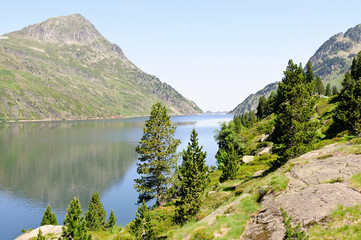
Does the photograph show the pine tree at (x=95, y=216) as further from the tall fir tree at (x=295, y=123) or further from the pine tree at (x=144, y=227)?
the tall fir tree at (x=295, y=123)

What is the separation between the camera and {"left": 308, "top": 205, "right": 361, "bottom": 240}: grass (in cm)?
1318

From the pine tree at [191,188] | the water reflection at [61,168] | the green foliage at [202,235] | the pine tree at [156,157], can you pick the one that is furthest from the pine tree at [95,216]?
the green foliage at [202,235]

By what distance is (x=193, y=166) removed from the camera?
31766 mm

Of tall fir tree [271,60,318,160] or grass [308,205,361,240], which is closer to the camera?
grass [308,205,361,240]

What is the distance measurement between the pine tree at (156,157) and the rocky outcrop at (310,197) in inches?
1091

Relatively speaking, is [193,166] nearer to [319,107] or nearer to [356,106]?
[356,106]

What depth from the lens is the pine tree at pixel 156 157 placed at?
4716cm

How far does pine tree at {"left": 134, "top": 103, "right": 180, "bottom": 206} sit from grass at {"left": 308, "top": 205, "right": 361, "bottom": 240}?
113ft

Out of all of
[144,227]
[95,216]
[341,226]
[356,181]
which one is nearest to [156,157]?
[95,216]

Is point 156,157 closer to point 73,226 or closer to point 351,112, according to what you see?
point 73,226

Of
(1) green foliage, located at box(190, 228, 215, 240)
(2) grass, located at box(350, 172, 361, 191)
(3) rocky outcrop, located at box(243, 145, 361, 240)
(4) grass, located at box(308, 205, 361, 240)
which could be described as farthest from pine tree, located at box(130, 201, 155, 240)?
(2) grass, located at box(350, 172, 361, 191)

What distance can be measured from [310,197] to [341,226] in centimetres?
387

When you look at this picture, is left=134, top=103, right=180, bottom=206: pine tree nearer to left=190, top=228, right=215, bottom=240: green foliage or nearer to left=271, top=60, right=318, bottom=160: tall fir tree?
left=271, top=60, right=318, bottom=160: tall fir tree

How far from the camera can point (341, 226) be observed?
13852mm
